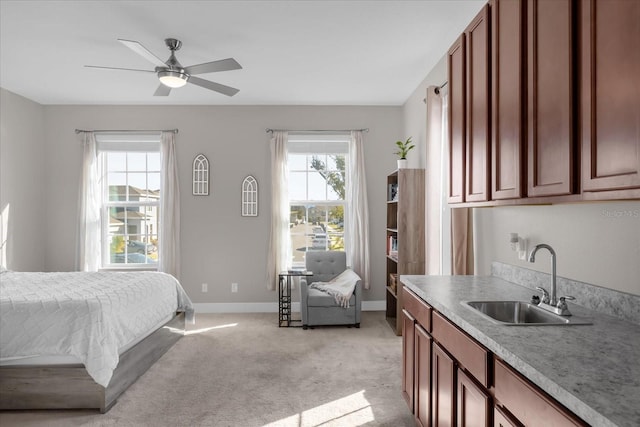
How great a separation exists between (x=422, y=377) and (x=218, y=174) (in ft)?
12.9

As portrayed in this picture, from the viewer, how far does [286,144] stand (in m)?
5.16

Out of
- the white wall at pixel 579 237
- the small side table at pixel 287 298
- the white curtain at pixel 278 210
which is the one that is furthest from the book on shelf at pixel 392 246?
the white wall at pixel 579 237

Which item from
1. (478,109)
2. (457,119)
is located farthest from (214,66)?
(478,109)

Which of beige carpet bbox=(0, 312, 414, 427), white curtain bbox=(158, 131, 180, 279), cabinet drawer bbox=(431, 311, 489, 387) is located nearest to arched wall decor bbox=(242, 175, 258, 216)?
white curtain bbox=(158, 131, 180, 279)

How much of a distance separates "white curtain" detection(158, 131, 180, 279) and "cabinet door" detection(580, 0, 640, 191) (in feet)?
15.5

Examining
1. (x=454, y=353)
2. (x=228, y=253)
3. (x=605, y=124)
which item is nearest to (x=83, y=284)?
(x=228, y=253)

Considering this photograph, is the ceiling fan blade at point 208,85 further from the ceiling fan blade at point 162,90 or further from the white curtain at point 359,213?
the white curtain at point 359,213

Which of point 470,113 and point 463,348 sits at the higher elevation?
point 470,113

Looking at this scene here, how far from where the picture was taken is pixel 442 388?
1.86 meters

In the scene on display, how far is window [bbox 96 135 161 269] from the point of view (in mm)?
5297

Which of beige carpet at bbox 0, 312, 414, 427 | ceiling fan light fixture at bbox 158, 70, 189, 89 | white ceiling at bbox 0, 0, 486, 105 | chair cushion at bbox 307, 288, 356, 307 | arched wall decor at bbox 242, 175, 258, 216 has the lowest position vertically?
beige carpet at bbox 0, 312, 414, 427

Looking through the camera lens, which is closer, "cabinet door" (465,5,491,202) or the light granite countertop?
the light granite countertop

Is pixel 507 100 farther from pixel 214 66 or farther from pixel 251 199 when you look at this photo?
pixel 251 199

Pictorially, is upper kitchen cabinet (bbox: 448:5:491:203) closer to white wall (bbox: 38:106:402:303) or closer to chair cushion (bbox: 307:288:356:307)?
chair cushion (bbox: 307:288:356:307)
